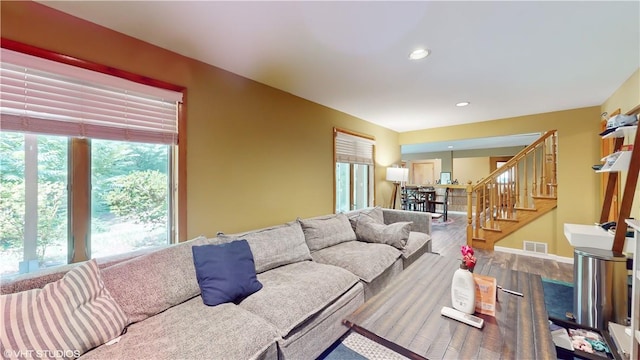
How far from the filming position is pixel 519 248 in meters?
4.17

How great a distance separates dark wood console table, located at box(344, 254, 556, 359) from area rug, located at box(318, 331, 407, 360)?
54 centimetres

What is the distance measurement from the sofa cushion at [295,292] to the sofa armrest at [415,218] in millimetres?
1925

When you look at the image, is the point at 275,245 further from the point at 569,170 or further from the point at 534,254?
the point at 569,170

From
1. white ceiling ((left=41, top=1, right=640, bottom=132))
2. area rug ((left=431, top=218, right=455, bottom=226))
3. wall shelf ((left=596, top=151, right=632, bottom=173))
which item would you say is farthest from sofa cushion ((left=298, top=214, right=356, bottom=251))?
area rug ((left=431, top=218, right=455, bottom=226))

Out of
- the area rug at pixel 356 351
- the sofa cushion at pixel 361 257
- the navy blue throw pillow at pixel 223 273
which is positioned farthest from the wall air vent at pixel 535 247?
the navy blue throw pillow at pixel 223 273

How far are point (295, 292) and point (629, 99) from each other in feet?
12.4

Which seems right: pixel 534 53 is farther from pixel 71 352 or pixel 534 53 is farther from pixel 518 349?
pixel 71 352

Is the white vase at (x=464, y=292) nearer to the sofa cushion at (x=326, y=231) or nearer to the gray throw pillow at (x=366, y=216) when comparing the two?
the sofa cushion at (x=326, y=231)

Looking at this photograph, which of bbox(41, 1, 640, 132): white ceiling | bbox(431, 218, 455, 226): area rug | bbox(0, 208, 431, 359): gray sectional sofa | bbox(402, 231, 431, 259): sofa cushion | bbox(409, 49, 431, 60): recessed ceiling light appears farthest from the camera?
bbox(431, 218, 455, 226): area rug

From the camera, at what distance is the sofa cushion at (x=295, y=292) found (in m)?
1.52

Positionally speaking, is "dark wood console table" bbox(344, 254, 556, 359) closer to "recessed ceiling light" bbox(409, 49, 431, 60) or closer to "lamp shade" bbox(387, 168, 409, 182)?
"recessed ceiling light" bbox(409, 49, 431, 60)

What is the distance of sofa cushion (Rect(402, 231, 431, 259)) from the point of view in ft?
9.39

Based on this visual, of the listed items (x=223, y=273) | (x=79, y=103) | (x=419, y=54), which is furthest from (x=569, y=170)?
(x=79, y=103)

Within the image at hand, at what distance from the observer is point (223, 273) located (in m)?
1.64
